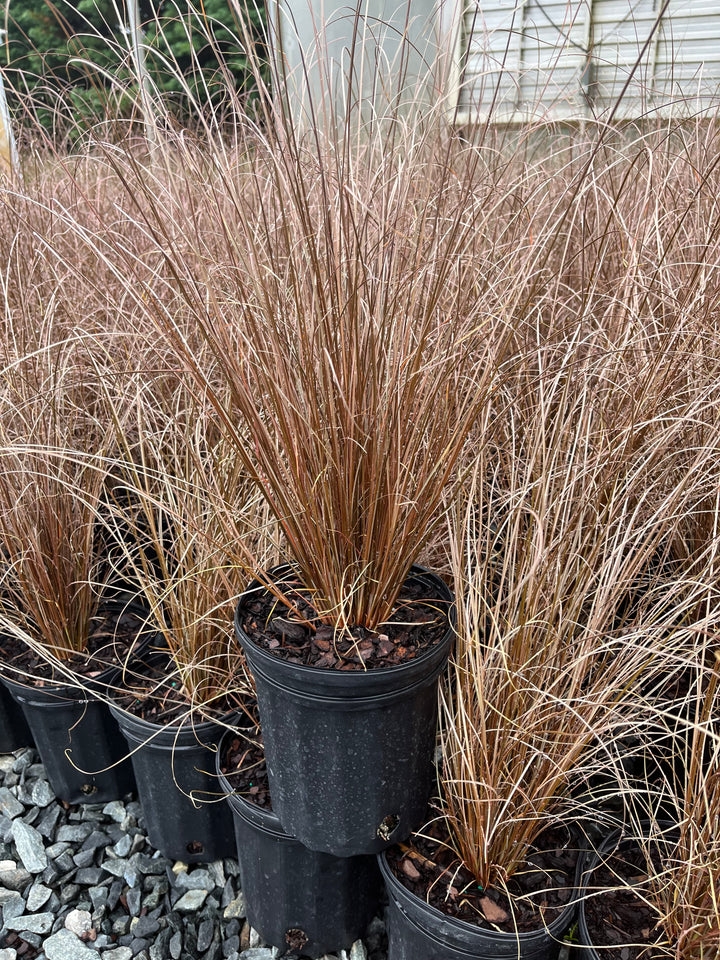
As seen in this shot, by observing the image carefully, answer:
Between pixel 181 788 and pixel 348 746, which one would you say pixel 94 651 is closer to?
pixel 181 788

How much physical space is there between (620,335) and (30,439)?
1235 millimetres

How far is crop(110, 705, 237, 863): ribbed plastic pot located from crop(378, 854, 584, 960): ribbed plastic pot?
Result: 0.46 meters

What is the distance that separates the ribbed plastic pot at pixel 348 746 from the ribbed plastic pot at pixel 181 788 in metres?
0.28

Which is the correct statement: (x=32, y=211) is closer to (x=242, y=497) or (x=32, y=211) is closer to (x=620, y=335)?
(x=242, y=497)

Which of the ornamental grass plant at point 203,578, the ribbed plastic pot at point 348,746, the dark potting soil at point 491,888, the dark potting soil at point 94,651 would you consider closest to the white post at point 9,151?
the ornamental grass plant at point 203,578

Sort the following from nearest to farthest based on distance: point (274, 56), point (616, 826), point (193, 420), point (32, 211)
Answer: point (274, 56)
point (616, 826)
point (193, 420)
point (32, 211)

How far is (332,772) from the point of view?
1.06 meters

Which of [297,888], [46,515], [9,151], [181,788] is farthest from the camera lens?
[9,151]

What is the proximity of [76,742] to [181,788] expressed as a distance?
32 centimetres

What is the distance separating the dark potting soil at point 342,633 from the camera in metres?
1.07

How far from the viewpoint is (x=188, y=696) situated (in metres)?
1.43

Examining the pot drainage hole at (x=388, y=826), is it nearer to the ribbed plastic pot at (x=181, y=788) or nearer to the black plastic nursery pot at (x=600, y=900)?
the black plastic nursery pot at (x=600, y=900)

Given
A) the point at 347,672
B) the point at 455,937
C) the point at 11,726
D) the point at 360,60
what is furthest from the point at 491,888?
the point at 360,60

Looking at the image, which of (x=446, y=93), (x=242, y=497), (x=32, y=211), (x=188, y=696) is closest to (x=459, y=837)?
(x=188, y=696)
